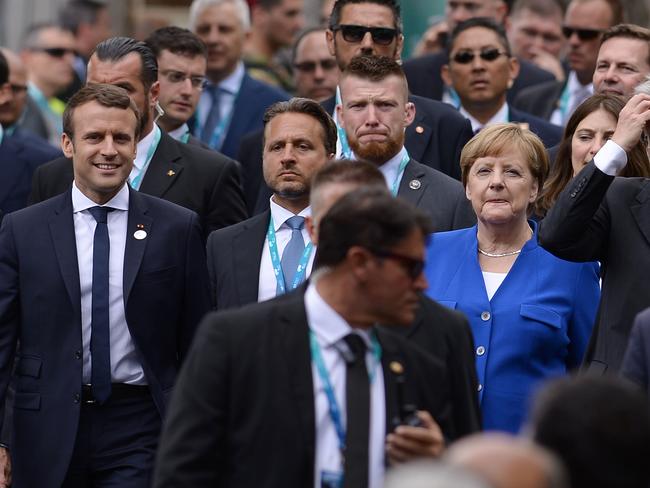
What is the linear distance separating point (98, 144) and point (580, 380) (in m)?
4.32

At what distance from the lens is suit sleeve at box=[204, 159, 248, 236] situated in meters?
9.48

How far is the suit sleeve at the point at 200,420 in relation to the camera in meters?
5.58

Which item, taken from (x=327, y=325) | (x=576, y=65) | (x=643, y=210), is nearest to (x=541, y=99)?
(x=576, y=65)

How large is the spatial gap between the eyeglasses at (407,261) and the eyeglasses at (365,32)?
16.1ft

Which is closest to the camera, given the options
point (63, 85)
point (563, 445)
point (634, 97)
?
point (563, 445)

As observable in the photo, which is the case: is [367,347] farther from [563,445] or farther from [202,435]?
[563,445]

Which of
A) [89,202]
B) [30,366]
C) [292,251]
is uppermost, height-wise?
[89,202]

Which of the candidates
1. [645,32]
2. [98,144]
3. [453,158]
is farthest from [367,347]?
[645,32]

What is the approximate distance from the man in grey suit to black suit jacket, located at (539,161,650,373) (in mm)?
1184

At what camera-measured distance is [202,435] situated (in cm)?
559

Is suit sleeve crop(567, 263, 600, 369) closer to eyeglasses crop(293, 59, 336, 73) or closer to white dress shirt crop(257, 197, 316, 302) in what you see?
white dress shirt crop(257, 197, 316, 302)

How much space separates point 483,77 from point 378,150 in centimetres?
222

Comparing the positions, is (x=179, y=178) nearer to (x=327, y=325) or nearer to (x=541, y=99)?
(x=541, y=99)

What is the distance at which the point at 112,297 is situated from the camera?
798cm
